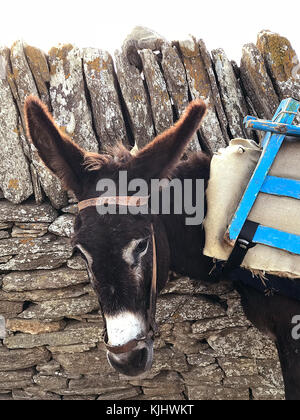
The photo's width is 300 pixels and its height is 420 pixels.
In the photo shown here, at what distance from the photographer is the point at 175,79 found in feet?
9.26

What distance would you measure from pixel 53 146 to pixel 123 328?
1033 millimetres

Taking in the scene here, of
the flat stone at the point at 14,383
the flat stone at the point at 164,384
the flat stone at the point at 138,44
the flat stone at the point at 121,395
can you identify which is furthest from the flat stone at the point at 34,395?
the flat stone at the point at 138,44

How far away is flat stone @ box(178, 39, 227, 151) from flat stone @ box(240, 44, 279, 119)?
14.6 inches

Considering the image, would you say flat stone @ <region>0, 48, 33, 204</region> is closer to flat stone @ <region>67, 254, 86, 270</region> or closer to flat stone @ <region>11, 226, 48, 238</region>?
flat stone @ <region>11, 226, 48, 238</region>

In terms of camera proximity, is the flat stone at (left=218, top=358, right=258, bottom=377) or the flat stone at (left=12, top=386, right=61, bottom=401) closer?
the flat stone at (left=218, top=358, right=258, bottom=377)

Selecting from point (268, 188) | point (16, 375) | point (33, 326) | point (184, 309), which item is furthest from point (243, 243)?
point (16, 375)

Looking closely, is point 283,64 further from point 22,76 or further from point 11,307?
point 11,307

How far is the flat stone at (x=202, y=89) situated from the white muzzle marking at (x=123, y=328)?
1.69 metres

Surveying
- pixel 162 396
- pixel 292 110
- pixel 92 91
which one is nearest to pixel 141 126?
pixel 92 91

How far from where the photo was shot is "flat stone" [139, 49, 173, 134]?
2.78 meters

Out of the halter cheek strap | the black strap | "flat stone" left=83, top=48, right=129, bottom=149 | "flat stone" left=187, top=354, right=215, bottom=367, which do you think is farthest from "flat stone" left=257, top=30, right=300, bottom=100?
"flat stone" left=187, top=354, right=215, bottom=367

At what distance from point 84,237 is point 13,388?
7.32 ft
